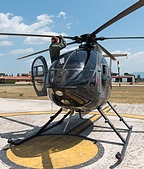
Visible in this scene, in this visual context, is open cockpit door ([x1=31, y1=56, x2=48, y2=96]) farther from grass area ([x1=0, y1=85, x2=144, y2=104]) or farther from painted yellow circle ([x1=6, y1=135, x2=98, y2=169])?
grass area ([x1=0, y1=85, x2=144, y2=104])

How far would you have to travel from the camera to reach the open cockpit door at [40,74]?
568cm

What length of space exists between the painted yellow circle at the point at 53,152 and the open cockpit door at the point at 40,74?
4.62ft

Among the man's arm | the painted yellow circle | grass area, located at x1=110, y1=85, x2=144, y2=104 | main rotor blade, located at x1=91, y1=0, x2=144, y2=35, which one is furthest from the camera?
grass area, located at x1=110, y1=85, x2=144, y2=104

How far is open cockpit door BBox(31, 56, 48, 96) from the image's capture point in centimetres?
568

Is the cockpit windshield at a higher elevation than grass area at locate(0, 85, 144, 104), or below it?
higher

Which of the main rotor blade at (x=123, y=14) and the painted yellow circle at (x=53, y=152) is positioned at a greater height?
the main rotor blade at (x=123, y=14)

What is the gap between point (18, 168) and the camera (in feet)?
12.7

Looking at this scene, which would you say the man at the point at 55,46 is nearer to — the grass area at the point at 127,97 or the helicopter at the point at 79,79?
the helicopter at the point at 79,79

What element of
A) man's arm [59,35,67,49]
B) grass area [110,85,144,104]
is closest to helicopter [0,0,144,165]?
man's arm [59,35,67,49]

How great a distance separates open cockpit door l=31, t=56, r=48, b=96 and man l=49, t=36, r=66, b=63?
32 centimetres

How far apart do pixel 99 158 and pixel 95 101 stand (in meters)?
1.38

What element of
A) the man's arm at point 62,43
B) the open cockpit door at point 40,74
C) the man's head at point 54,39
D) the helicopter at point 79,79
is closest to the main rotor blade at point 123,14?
the helicopter at point 79,79

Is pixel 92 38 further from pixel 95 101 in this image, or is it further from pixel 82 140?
pixel 82 140

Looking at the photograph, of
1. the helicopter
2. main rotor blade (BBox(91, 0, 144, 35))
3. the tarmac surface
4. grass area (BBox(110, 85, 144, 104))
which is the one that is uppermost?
main rotor blade (BBox(91, 0, 144, 35))
